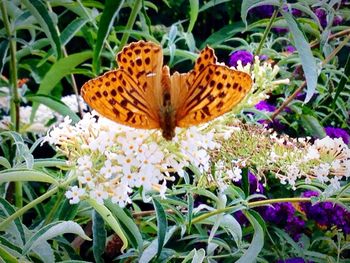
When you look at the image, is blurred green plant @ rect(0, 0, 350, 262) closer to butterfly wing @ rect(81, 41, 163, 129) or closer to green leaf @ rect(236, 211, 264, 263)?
green leaf @ rect(236, 211, 264, 263)

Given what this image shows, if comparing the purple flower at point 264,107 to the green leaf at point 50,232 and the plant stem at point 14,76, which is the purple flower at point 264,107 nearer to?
the plant stem at point 14,76

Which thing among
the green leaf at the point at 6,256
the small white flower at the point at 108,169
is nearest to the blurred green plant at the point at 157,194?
the green leaf at the point at 6,256

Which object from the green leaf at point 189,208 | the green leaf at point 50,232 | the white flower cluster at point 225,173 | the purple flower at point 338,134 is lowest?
the purple flower at point 338,134

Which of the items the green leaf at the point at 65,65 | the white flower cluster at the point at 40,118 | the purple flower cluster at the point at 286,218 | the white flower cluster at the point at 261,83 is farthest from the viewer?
the white flower cluster at the point at 40,118

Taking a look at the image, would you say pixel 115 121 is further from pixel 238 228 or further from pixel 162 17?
pixel 162 17

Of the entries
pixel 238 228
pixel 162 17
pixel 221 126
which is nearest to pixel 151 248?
pixel 238 228

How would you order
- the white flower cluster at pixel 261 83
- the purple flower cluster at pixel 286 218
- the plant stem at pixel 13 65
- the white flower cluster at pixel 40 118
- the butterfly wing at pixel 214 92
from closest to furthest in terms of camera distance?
the butterfly wing at pixel 214 92 → the white flower cluster at pixel 261 83 → the plant stem at pixel 13 65 → the purple flower cluster at pixel 286 218 → the white flower cluster at pixel 40 118

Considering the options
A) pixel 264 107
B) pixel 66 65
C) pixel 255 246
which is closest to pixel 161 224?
pixel 255 246

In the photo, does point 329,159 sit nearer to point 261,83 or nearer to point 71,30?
point 261,83
